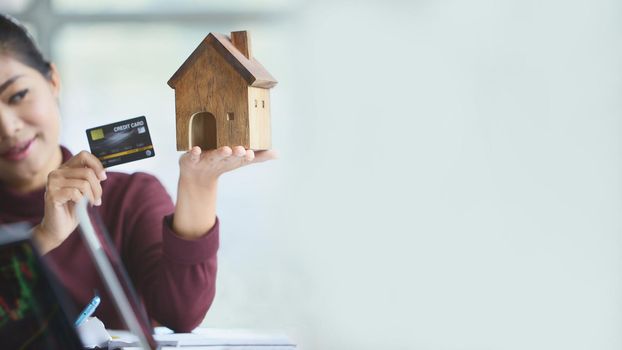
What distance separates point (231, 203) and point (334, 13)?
3.12ft

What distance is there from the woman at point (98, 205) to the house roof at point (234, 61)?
5.4 inches

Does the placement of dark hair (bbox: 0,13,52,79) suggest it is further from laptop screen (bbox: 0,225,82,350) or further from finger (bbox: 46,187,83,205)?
laptop screen (bbox: 0,225,82,350)

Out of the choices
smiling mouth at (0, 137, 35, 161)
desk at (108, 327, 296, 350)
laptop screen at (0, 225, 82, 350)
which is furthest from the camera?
smiling mouth at (0, 137, 35, 161)

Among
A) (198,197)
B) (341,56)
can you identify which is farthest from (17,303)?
(341,56)

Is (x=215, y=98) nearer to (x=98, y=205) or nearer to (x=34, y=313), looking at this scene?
(x=98, y=205)

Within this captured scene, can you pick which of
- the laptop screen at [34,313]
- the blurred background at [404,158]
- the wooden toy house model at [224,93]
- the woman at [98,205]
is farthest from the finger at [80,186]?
the blurred background at [404,158]

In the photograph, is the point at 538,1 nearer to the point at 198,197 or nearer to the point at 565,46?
the point at 565,46

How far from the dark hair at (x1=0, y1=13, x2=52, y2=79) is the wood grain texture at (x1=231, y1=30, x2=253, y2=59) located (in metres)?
0.54

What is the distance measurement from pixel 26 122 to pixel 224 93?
0.55 metres

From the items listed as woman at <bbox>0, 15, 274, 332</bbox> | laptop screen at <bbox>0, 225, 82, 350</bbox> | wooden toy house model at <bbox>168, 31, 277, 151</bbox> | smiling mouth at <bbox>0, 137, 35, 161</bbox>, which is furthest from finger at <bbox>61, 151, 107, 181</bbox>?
laptop screen at <bbox>0, 225, 82, 350</bbox>

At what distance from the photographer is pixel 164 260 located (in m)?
1.70

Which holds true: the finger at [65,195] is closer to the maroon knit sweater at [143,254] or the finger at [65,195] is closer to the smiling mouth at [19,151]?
the maroon knit sweater at [143,254]

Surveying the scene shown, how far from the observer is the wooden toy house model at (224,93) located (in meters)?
1.44

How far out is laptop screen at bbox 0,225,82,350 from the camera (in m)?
0.68
